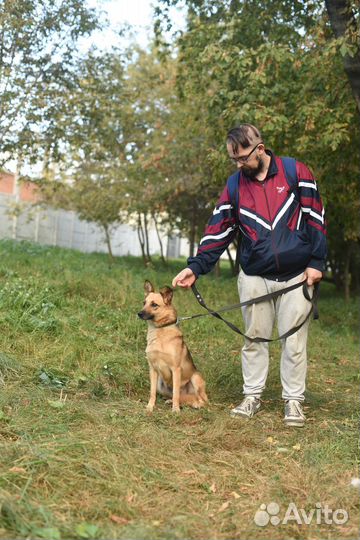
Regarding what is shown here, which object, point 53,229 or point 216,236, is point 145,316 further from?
point 53,229

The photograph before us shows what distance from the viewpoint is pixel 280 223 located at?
15.7 ft

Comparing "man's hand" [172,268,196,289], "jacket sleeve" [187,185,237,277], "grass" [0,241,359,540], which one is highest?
"jacket sleeve" [187,185,237,277]

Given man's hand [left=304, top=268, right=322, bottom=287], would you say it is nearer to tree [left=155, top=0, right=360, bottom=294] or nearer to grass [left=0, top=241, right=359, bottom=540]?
grass [left=0, top=241, right=359, bottom=540]

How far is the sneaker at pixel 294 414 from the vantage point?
4.91 m

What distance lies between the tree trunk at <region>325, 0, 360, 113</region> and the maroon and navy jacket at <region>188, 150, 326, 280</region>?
3.57 metres

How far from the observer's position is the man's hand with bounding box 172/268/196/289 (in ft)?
16.2

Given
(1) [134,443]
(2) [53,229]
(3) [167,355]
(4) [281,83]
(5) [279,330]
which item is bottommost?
(1) [134,443]

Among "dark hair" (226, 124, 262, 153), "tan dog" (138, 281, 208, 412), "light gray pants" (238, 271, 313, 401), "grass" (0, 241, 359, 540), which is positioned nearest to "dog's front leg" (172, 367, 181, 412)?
"tan dog" (138, 281, 208, 412)

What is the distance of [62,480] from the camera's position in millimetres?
3266

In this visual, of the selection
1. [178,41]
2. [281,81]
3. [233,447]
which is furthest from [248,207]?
[178,41]

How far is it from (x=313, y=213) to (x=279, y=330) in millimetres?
976

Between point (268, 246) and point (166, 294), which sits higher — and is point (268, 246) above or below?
above

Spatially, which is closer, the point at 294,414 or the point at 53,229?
the point at 294,414

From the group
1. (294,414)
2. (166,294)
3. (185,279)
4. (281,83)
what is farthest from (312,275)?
(281,83)
